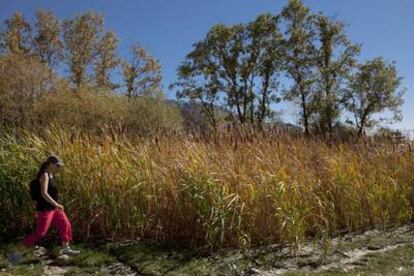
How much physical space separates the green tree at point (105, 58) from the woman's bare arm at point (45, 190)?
30367 mm

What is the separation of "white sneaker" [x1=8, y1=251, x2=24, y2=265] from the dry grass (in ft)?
3.75

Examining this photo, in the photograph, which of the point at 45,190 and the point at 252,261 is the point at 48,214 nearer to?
the point at 45,190

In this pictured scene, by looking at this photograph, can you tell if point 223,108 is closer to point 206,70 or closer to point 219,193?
point 206,70

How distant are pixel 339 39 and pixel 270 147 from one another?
2662 centimetres

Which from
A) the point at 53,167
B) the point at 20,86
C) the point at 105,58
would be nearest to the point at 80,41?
the point at 105,58

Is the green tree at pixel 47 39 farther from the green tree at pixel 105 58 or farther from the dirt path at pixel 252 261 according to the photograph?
the dirt path at pixel 252 261

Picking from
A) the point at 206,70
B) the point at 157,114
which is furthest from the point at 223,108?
the point at 157,114

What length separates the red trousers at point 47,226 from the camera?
6195mm

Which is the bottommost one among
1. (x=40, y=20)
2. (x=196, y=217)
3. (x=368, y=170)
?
(x=196, y=217)

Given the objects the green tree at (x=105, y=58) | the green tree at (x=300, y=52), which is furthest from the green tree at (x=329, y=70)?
the green tree at (x=105, y=58)

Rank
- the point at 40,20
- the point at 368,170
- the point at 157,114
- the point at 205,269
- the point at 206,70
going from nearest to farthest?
the point at 205,269
the point at 368,170
the point at 157,114
the point at 40,20
the point at 206,70

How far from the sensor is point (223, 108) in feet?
126

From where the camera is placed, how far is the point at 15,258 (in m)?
5.95

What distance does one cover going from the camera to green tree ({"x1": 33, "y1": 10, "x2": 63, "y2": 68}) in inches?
1371
